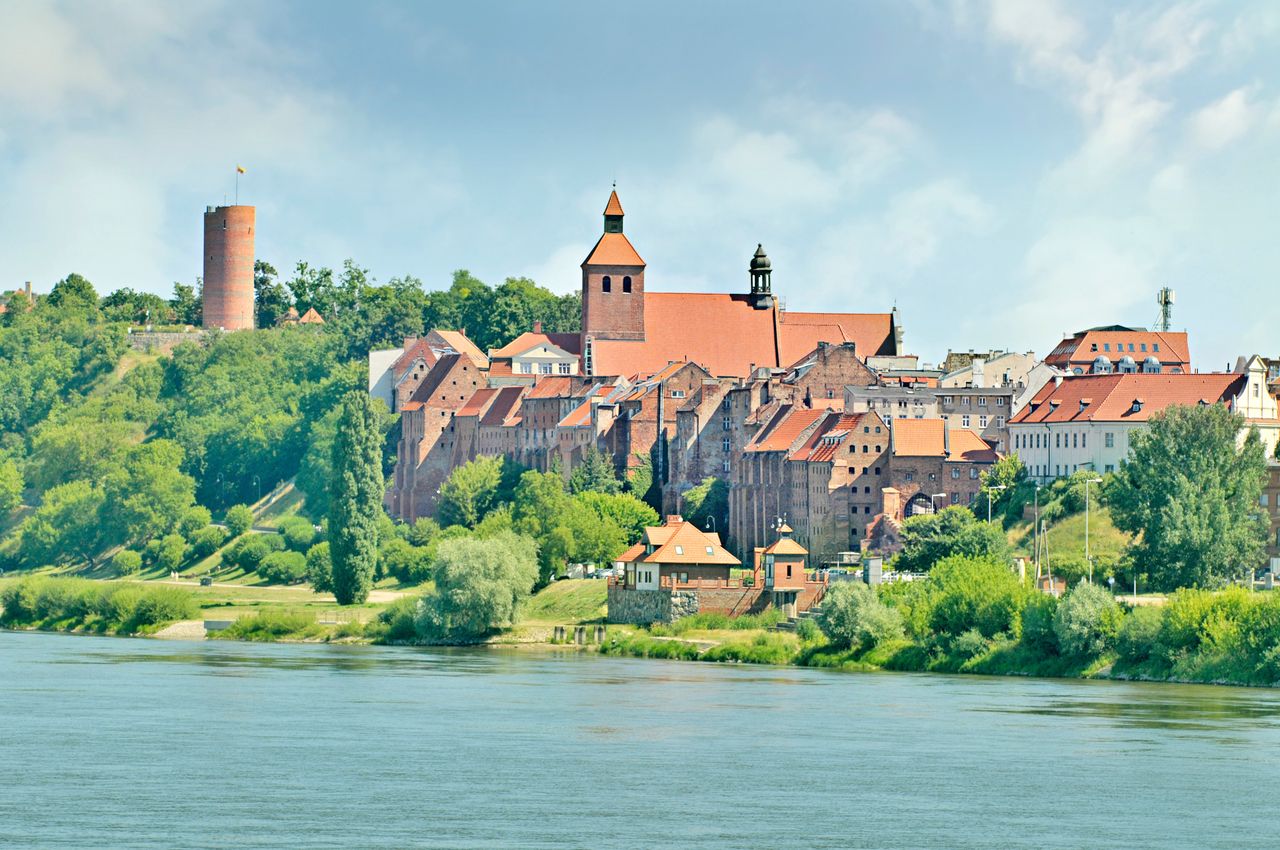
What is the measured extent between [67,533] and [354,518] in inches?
1587

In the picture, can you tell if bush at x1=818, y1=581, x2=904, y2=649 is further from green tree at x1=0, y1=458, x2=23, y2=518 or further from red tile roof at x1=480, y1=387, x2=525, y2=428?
green tree at x1=0, y1=458, x2=23, y2=518

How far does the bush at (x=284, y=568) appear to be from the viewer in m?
136

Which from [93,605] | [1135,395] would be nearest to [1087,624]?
[1135,395]

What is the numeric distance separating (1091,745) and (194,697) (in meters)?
26.8

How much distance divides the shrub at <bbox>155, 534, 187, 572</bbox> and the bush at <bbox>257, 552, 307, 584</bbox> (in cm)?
921

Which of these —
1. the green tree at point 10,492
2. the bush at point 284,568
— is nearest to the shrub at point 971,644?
the bush at point 284,568

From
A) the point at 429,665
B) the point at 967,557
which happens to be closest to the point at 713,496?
the point at 967,557

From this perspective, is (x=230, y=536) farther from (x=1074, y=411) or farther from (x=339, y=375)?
(x=1074, y=411)

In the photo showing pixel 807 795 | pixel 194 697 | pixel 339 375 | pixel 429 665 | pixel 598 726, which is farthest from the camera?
pixel 339 375

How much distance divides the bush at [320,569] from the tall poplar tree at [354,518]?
10.8ft

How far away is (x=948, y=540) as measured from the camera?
4070 inches

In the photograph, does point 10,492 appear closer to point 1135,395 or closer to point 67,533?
point 67,533

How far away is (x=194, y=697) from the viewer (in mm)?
78000

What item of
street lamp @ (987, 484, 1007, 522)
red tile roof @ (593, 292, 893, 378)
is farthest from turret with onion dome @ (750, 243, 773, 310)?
street lamp @ (987, 484, 1007, 522)
